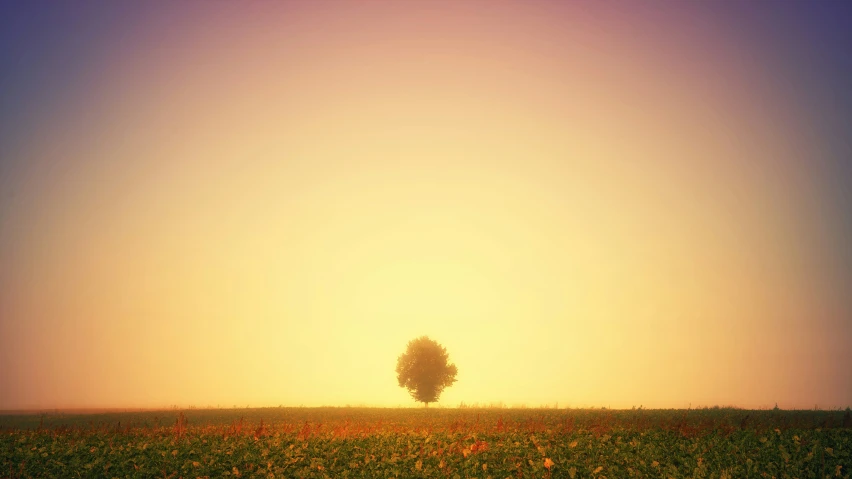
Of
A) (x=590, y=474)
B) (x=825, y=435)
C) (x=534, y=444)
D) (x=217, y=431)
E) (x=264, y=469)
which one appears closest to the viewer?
(x=590, y=474)

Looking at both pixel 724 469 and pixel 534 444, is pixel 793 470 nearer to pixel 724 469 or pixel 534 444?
pixel 724 469

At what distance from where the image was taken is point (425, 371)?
78.8m

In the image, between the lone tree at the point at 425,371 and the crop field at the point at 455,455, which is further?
the lone tree at the point at 425,371

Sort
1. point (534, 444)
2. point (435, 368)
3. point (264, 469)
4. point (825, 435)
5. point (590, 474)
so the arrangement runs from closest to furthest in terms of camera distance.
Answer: point (590, 474) → point (264, 469) → point (534, 444) → point (825, 435) → point (435, 368)

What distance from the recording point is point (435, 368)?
79438 mm

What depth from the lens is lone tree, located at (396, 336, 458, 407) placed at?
78875mm

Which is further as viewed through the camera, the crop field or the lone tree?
the lone tree

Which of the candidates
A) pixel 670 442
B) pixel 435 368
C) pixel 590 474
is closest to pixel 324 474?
pixel 590 474

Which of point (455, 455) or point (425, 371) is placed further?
point (425, 371)

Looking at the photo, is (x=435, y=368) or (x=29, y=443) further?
(x=435, y=368)

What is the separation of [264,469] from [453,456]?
769 centimetres

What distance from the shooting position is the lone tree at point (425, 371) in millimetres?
78875

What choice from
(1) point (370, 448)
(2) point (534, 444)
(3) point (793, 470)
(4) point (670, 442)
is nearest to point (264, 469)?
(1) point (370, 448)

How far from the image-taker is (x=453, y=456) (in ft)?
70.6
